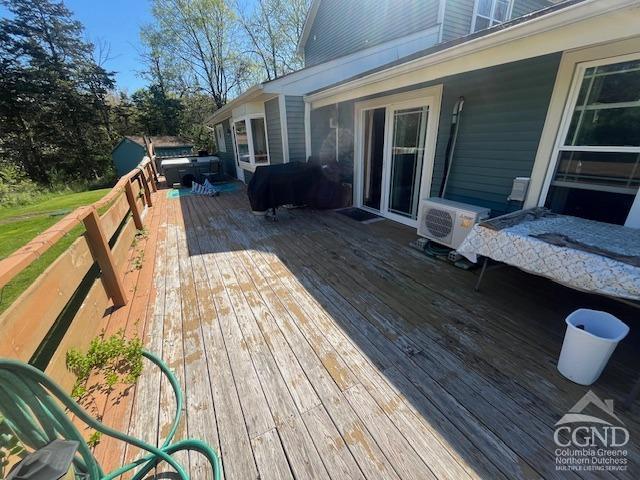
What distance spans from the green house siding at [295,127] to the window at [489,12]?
423cm

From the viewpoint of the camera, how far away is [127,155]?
13531 millimetres

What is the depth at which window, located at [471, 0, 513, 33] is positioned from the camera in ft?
19.3

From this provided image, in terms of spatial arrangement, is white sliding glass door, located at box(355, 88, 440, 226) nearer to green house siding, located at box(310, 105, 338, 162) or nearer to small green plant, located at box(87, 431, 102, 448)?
green house siding, located at box(310, 105, 338, 162)

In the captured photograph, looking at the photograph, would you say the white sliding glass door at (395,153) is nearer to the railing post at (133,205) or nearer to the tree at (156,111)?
the railing post at (133,205)

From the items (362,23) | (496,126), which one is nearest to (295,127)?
(362,23)

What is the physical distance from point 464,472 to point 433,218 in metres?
2.58

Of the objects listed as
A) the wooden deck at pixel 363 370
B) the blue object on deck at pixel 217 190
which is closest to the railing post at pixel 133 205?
the wooden deck at pixel 363 370

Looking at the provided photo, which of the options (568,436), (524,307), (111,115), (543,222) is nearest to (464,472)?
(568,436)

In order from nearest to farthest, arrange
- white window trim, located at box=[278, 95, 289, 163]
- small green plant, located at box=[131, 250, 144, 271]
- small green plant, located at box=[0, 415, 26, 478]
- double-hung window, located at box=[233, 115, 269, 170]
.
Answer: small green plant, located at box=[0, 415, 26, 478] → small green plant, located at box=[131, 250, 144, 271] → white window trim, located at box=[278, 95, 289, 163] → double-hung window, located at box=[233, 115, 269, 170]

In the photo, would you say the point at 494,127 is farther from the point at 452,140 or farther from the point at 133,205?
the point at 133,205

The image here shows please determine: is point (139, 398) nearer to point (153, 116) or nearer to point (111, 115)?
point (111, 115)

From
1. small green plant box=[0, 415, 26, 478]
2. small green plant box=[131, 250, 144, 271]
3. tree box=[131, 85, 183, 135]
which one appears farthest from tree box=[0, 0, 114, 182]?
small green plant box=[0, 415, 26, 478]

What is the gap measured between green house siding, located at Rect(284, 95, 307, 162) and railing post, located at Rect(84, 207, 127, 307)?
14.1 feet

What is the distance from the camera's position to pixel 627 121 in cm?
225
